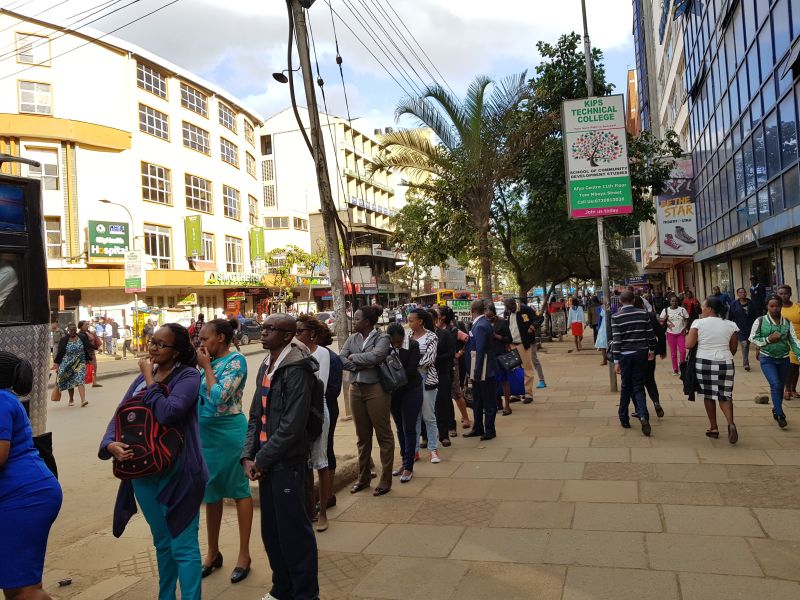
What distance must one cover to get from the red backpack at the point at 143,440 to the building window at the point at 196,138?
130ft

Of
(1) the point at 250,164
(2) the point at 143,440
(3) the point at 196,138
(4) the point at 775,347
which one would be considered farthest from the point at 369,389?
(1) the point at 250,164

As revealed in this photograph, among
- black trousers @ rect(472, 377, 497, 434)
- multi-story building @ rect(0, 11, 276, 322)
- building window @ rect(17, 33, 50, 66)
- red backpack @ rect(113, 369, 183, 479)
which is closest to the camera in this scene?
red backpack @ rect(113, 369, 183, 479)

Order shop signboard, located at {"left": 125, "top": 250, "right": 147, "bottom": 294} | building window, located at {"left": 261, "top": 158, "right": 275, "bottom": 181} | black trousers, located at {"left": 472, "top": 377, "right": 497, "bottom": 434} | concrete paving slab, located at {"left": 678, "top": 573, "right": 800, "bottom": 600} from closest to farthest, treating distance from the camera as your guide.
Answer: concrete paving slab, located at {"left": 678, "top": 573, "right": 800, "bottom": 600}, black trousers, located at {"left": 472, "top": 377, "right": 497, "bottom": 434}, shop signboard, located at {"left": 125, "top": 250, "right": 147, "bottom": 294}, building window, located at {"left": 261, "top": 158, "right": 275, "bottom": 181}

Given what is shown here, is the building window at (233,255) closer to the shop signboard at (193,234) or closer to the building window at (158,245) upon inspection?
the shop signboard at (193,234)

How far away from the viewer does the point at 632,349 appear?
7879mm

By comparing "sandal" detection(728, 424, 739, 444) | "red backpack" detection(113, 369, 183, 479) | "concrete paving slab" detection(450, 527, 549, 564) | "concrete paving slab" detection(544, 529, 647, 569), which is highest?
"red backpack" detection(113, 369, 183, 479)

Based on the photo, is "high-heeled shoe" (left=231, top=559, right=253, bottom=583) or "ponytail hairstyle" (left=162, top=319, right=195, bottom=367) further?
"high-heeled shoe" (left=231, top=559, right=253, bottom=583)

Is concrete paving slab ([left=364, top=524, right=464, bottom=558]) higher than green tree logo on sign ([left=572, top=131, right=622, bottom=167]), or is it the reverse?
green tree logo on sign ([left=572, top=131, right=622, bottom=167])

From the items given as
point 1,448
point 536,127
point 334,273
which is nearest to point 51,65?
point 536,127

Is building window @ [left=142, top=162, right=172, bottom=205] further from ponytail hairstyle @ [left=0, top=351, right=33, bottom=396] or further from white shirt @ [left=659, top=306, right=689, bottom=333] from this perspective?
ponytail hairstyle @ [left=0, top=351, right=33, bottom=396]

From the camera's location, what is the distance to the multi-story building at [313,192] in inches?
2315

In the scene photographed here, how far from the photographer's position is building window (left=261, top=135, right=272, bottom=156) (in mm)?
67875

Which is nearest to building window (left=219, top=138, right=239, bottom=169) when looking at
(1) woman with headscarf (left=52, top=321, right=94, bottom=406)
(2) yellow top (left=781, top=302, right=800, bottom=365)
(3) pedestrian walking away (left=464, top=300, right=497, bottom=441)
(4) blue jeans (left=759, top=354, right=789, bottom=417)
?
(1) woman with headscarf (left=52, top=321, right=94, bottom=406)

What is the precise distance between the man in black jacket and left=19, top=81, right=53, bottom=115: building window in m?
34.0
